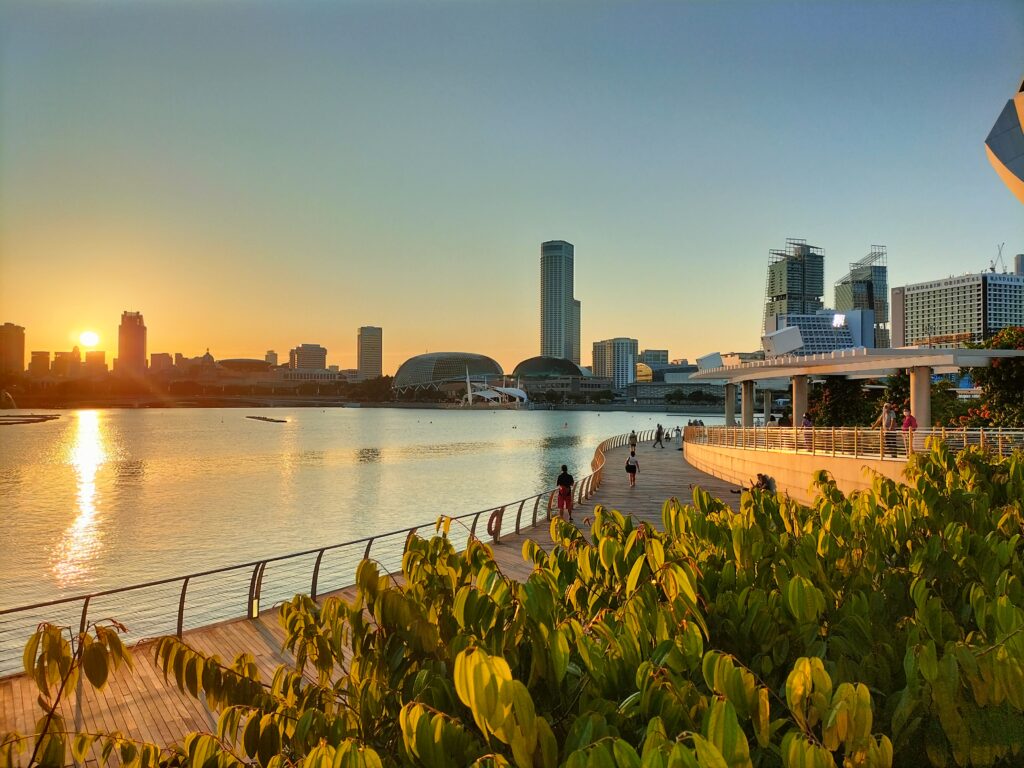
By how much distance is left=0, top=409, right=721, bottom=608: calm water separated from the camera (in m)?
26.5

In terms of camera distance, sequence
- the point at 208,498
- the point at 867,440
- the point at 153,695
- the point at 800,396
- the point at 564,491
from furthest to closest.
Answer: the point at 208,498, the point at 800,396, the point at 867,440, the point at 564,491, the point at 153,695

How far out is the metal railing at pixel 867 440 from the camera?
1831cm

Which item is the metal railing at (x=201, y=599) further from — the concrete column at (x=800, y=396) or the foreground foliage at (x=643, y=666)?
the concrete column at (x=800, y=396)

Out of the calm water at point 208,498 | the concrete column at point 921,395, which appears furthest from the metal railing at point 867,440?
the calm water at point 208,498

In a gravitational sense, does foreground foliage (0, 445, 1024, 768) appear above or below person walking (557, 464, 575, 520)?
above

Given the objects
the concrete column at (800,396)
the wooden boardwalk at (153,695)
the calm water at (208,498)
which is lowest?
the calm water at (208,498)

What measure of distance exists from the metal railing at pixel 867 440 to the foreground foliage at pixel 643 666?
10782 millimetres

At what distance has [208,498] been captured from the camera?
42.8 metres

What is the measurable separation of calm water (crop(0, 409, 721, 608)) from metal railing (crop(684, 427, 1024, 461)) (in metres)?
16.7

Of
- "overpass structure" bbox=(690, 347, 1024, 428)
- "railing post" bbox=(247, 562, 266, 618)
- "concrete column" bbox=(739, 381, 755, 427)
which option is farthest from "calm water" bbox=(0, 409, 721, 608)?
"overpass structure" bbox=(690, 347, 1024, 428)

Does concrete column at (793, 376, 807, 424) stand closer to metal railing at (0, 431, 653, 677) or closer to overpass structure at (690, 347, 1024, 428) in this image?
overpass structure at (690, 347, 1024, 428)

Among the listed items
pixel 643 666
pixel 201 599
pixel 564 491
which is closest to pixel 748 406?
pixel 564 491

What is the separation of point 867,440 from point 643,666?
22.2 metres

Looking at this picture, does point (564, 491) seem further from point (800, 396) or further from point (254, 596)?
point (800, 396)
